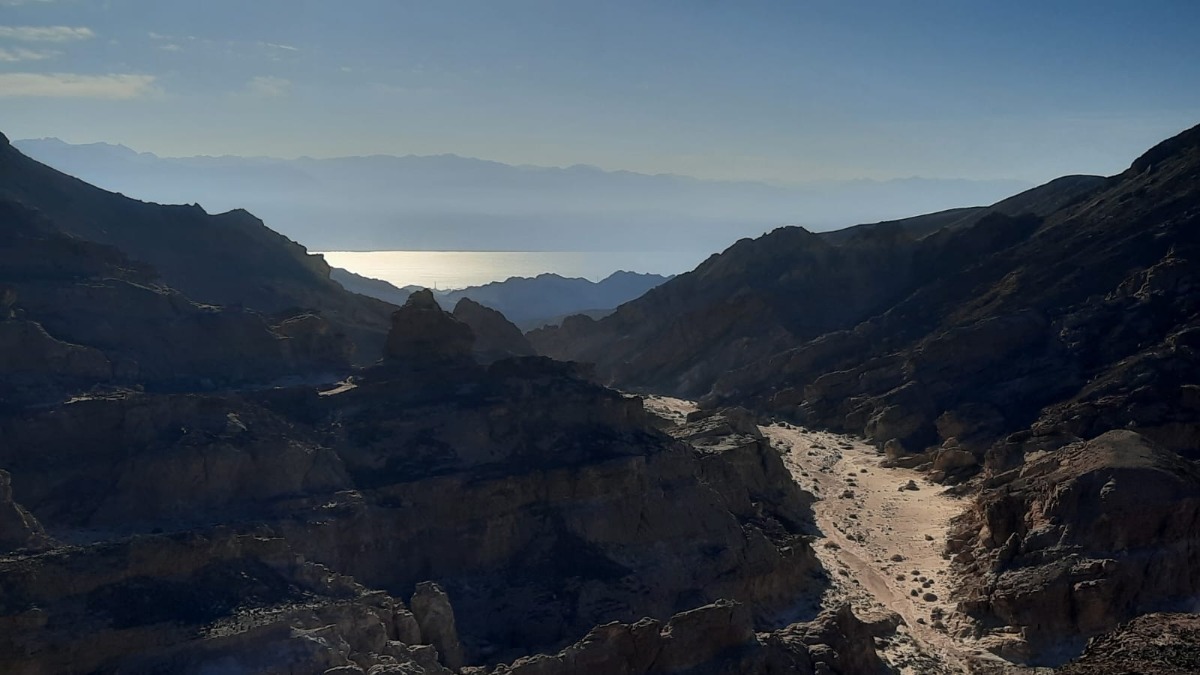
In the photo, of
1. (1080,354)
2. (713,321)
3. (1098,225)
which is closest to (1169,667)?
(1080,354)

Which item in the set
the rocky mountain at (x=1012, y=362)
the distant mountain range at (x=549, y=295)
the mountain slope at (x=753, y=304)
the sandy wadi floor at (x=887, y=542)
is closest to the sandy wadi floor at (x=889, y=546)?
the sandy wadi floor at (x=887, y=542)

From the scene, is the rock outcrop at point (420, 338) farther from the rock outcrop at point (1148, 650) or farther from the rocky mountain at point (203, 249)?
the rock outcrop at point (1148, 650)

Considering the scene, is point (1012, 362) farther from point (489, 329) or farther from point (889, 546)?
point (489, 329)

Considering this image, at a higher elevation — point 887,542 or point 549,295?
point 549,295

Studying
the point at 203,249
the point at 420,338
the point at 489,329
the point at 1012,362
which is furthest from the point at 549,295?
the point at 420,338

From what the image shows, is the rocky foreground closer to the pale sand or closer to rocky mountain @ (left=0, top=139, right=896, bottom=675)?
rocky mountain @ (left=0, top=139, right=896, bottom=675)

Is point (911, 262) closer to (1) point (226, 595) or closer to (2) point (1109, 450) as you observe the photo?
(2) point (1109, 450)
